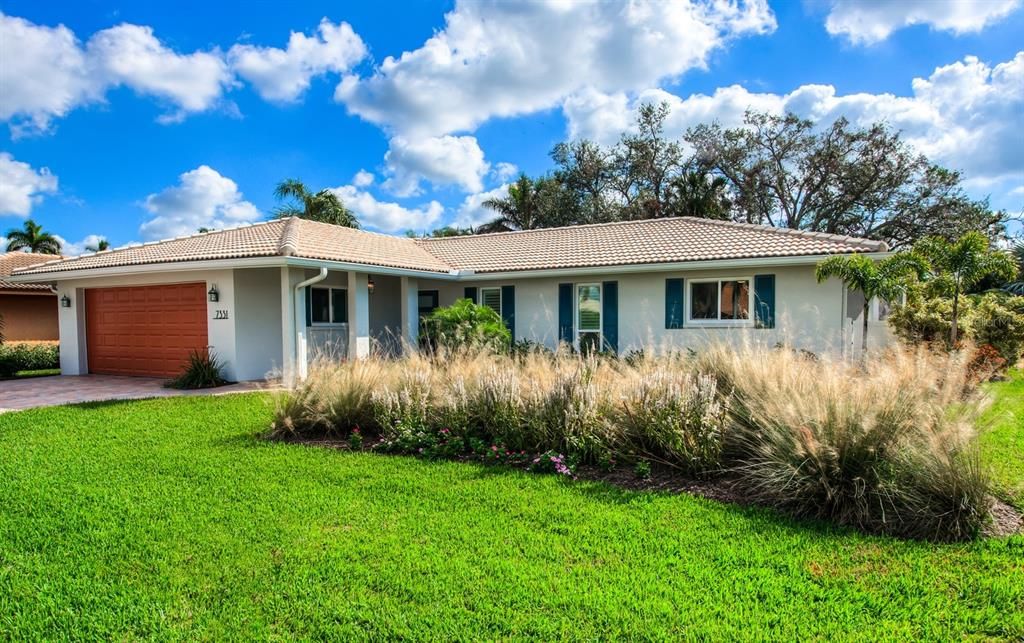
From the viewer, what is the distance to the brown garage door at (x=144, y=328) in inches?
542

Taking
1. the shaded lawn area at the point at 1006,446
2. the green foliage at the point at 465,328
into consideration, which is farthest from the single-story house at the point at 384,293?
the shaded lawn area at the point at 1006,446

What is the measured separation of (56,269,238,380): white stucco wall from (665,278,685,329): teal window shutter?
1110cm

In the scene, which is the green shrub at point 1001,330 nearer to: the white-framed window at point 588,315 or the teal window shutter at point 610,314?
the teal window shutter at point 610,314

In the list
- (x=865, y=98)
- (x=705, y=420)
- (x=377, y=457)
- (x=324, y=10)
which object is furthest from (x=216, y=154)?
(x=865, y=98)

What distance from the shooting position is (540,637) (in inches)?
113

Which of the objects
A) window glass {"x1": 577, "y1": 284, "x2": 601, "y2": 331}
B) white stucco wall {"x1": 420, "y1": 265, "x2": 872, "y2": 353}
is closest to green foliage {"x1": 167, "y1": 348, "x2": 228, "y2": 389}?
white stucco wall {"x1": 420, "y1": 265, "x2": 872, "y2": 353}

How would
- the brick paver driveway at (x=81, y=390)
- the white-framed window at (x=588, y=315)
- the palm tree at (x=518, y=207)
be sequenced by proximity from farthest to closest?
1. the palm tree at (x=518, y=207)
2. the white-framed window at (x=588, y=315)
3. the brick paver driveway at (x=81, y=390)

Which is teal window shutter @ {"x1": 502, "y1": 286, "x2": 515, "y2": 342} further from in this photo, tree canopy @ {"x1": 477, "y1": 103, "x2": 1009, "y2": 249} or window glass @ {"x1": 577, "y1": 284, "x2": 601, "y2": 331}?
tree canopy @ {"x1": 477, "y1": 103, "x2": 1009, "y2": 249}

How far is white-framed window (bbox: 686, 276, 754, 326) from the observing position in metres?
13.8

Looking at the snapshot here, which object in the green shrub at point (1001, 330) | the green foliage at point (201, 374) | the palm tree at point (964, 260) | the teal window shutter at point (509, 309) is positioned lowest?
the green foliage at point (201, 374)

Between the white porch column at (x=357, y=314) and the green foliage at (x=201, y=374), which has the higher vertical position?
the white porch column at (x=357, y=314)

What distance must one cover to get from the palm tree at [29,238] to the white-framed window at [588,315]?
42.0 meters

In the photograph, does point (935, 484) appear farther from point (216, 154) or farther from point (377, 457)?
point (216, 154)

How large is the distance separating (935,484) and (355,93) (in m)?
16.1
